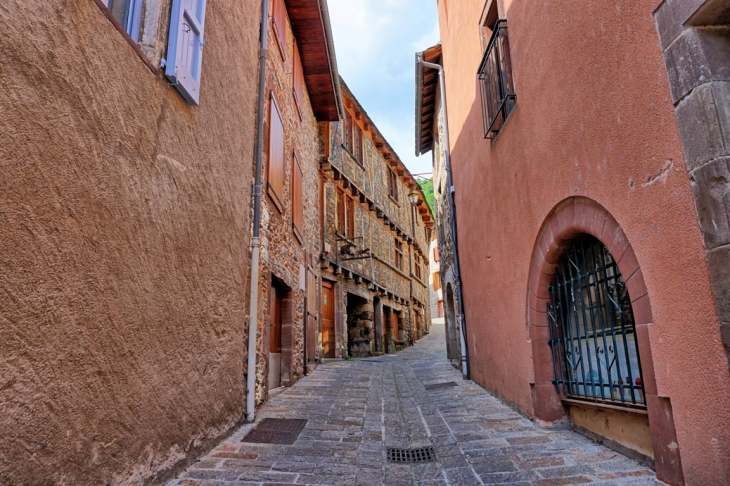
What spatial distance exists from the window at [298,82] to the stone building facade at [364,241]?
2.07 m

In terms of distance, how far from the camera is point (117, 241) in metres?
2.44

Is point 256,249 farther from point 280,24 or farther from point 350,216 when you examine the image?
point 350,216

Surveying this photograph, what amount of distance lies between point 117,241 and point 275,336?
177 inches

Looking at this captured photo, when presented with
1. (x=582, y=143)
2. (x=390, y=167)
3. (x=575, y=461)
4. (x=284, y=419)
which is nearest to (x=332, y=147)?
(x=390, y=167)

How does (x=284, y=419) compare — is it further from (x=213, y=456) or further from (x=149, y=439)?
(x=149, y=439)

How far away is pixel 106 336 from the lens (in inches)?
91.1

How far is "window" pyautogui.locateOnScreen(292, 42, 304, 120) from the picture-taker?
27.4ft

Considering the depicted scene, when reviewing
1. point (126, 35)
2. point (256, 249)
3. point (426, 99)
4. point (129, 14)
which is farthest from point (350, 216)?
point (126, 35)

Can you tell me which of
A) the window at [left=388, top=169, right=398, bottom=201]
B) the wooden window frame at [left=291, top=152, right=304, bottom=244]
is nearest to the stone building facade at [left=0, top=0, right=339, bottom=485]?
the wooden window frame at [left=291, top=152, right=304, bottom=244]

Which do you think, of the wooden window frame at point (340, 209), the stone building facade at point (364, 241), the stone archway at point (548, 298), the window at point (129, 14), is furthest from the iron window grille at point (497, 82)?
the wooden window frame at point (340, 209)

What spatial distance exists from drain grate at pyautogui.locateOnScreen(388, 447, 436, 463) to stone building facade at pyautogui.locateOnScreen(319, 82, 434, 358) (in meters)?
6.42

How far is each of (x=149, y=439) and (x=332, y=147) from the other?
9.36 metres

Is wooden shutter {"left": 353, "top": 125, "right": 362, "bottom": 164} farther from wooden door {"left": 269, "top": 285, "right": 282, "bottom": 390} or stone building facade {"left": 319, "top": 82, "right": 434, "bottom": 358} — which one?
wooden door {"left": 269, "top": 285, "right": 282, "bottom": 390}

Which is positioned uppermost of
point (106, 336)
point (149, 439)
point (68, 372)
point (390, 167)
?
point (390, 167)
